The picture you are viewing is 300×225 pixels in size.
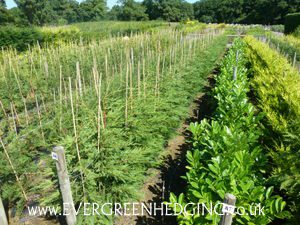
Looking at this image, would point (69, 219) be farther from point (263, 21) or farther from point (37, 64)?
point (263, 21)

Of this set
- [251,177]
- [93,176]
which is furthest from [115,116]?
[251,177]

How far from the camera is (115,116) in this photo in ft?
12.3

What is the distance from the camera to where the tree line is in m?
56.0

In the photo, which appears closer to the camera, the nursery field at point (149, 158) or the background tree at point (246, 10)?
the nursery field at point (149, 158)

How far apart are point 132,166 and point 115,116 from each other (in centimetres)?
79

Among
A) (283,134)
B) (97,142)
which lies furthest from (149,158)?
(283,134)

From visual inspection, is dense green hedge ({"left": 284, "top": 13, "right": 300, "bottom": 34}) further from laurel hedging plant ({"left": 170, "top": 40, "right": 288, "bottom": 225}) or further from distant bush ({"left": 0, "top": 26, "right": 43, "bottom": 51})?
laurel hedging plant ({"left": 170, "top": 40, "right": 288, "bottom": 225})

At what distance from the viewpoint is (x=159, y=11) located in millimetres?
77000

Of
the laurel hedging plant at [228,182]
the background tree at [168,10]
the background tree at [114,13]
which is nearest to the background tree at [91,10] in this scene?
the background tree at [114,13]

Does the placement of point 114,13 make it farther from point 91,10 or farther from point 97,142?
point 97,142

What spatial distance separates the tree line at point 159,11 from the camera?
56.0 meters

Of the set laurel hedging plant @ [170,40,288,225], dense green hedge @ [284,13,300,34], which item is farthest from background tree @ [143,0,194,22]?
laurel hedging plant @ [170,40,288,225]

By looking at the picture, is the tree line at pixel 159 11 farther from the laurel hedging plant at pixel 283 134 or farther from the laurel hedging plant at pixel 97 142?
the laurel hedging plant at pixel 283 134

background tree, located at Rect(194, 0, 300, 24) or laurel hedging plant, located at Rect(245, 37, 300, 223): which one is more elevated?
background tree, located at Rect(194, 0, 300, 24)
